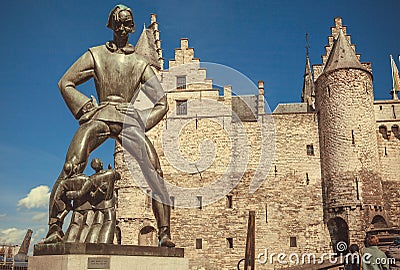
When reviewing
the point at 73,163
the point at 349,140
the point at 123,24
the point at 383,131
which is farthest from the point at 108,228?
the point at 383,131

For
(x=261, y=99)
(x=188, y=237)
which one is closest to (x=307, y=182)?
(x=261, y=99)

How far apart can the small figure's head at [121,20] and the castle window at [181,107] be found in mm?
21895

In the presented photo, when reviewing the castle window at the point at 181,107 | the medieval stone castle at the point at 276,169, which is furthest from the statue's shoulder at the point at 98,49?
the castle window at the point at 181,107

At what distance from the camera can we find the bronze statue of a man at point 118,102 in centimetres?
558

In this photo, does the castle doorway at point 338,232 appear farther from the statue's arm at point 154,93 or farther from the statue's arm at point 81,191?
the statue's arm at point 81,191

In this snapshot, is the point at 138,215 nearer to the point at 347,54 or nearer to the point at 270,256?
the point at 270,256

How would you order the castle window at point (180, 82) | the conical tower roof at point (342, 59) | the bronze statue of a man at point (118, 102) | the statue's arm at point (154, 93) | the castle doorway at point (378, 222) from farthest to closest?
the castle window at point (180, 82) < the conical tower roof at point (342, 59) < the castle doorway at point (378, 222) < the statue's arm at point (154, 93) < the bronze statue of a man at point (118, 102)

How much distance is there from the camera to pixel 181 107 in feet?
91.8

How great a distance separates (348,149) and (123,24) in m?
21.3

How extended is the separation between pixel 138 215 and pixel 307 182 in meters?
9.91

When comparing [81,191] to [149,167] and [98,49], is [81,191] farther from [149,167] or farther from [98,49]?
[98,49]

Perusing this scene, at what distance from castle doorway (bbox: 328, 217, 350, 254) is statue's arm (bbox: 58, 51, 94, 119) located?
21588 millimetres

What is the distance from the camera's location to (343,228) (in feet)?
82.4

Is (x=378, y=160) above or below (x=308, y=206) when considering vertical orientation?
above
